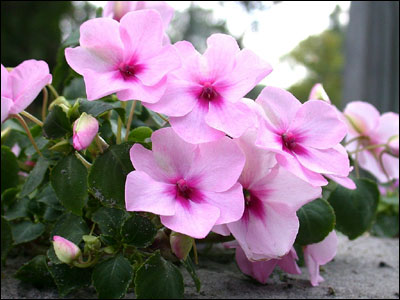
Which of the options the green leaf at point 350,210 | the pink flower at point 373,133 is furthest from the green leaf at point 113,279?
the pink flower at point 373,133

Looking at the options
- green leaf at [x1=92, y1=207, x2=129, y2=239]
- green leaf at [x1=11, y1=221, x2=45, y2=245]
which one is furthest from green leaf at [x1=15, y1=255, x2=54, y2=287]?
green leaf at [x1=92, y1=207, x2=129, y2=239]

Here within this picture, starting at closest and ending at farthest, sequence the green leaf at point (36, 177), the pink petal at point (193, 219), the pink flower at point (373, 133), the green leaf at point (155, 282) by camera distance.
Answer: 1. the pink petal at point (193, 219)
2. the green leaf at point (155, 282)
3. the green leaf at point (36, 177)
4. the pink flower at point (373, 133)

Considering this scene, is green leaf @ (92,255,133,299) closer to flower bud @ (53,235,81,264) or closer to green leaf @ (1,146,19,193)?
flower bud @ (53,235,81,264)

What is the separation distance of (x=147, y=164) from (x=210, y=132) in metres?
0.07

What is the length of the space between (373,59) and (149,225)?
204cm

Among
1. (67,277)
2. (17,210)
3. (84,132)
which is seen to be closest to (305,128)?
(84,132)

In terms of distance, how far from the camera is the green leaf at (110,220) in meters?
0.57

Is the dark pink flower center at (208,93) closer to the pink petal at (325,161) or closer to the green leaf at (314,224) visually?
the pink petal at (325,161)

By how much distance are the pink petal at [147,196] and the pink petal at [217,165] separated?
0.03 meters

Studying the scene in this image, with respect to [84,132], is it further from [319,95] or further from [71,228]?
[319,95]

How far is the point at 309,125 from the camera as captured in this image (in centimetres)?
53

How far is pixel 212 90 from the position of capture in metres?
0.50

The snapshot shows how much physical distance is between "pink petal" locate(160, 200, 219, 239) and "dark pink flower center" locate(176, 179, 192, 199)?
0.07 ft

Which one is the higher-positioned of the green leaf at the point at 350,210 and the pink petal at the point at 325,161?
the pink petal at the point at 325,161
